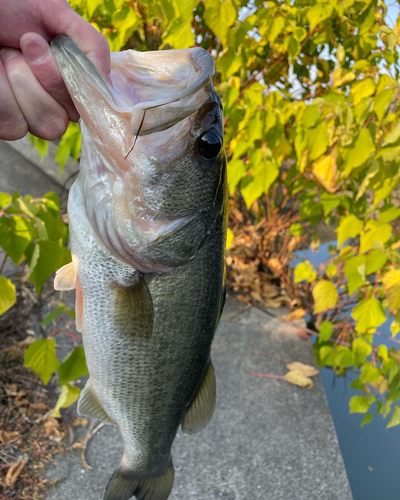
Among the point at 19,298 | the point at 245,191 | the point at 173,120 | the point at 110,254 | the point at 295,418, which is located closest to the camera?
the point at 173,120

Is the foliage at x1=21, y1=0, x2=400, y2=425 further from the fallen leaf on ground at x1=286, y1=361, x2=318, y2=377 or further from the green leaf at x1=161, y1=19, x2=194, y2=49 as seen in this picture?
the fallen leaf on ground at x1=286, y1=361, x2=318, y2=377

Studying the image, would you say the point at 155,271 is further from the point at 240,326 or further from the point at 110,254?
the point at 240,326

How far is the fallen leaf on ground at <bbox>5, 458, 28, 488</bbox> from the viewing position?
1.95 meters

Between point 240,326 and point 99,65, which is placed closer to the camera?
point 99,65

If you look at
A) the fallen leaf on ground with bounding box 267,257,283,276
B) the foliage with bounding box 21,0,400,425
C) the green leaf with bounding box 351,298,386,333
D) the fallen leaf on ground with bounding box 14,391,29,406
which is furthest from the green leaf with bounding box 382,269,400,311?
the fallen leaf on ground with bounding box 14,391,29,406

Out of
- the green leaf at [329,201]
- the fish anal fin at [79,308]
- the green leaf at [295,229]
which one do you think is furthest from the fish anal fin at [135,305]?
the green leaf at [295,229]

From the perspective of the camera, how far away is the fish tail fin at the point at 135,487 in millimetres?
1239

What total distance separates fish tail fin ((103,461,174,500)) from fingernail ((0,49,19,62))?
1.12 meters

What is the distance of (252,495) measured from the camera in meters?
2.12

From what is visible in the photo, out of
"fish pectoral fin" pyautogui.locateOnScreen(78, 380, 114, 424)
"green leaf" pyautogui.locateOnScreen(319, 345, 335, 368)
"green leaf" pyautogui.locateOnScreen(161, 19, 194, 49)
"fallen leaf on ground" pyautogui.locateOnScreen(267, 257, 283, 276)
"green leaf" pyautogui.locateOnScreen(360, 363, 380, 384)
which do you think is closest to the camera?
"fish pectoral fin" pyautogui.locateOnScreen(78, 380, 114, 424)

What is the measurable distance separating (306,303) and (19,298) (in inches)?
87.5

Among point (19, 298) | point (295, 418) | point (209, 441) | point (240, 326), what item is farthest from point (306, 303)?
point (19, 298)

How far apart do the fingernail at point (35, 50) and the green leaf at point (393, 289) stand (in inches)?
64.3

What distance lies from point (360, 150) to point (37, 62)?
1.46 m
